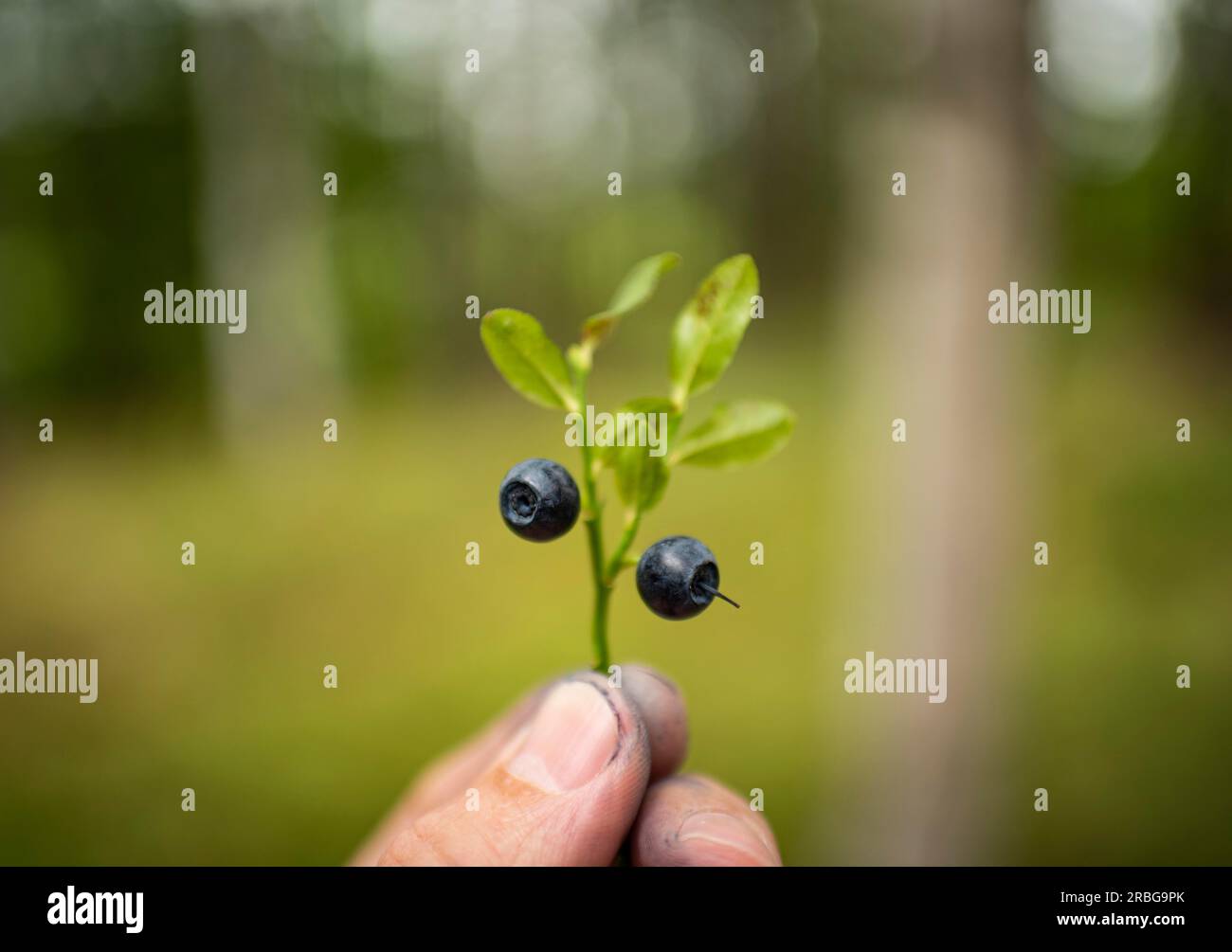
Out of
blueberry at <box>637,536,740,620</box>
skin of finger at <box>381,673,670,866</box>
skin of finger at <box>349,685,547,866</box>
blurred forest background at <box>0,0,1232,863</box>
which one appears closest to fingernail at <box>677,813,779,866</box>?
skin of finger at <box>381,673,670,866</box>

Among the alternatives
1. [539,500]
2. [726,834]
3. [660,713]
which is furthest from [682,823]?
[539,500]

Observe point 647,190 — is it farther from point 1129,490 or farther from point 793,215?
point 1129,490

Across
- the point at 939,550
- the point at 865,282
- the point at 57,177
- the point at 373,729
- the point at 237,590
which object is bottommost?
the point at 373,729

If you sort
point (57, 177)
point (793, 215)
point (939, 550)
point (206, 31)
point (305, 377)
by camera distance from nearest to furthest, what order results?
point (939, 550)
point (206, 31)
point (305, 377)
point (57, 177)
point (793, 215)

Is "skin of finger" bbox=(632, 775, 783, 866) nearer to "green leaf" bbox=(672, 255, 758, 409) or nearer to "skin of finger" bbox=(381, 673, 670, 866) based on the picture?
"skin of finger" bbox=(381, 673, 670, 866)

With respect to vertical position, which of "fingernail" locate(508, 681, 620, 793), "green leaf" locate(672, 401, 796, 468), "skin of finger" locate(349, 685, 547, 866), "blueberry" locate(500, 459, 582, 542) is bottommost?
"skin of finger" locate(349, 685, 547, 866)

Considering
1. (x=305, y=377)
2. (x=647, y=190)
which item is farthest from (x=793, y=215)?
(x=305, y=377)

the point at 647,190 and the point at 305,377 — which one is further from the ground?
the point at 647,190

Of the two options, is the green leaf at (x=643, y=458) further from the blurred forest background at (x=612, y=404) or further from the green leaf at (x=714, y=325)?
the blurred forest background at (x=612, y=404)
